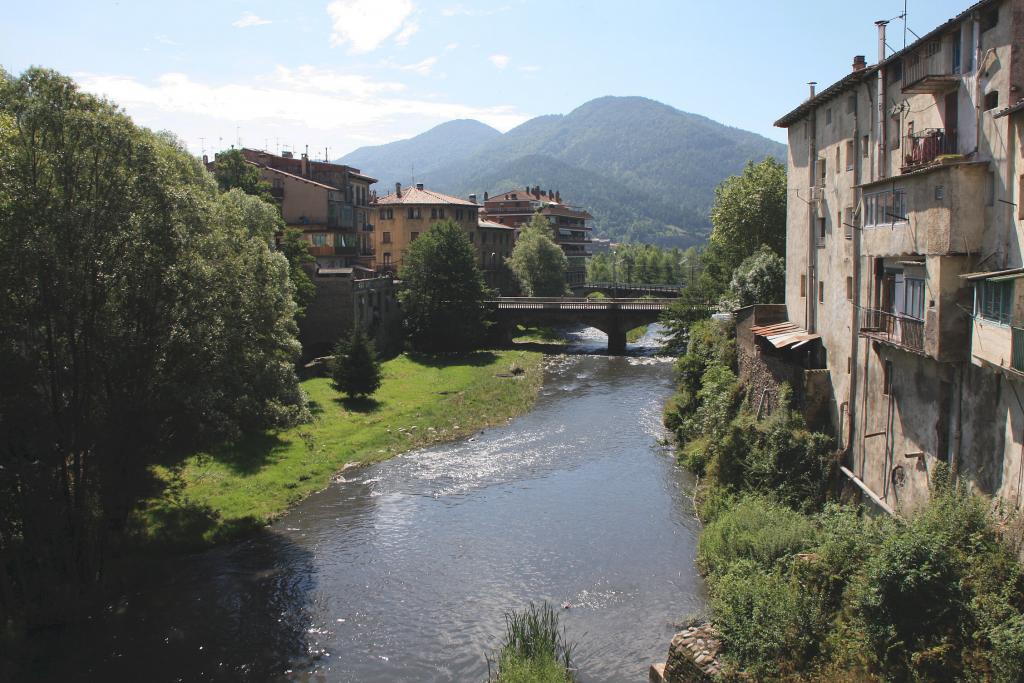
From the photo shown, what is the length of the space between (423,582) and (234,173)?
43542mm

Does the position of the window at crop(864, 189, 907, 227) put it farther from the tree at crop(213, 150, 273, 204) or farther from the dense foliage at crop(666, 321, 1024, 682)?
the tree at crop(213, 150, 273, 204)

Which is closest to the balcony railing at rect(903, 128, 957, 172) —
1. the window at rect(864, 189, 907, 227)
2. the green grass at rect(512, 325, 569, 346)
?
the window at rect(864, 189, 907, 227)

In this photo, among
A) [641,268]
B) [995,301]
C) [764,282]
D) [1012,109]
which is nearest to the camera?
[995,301]

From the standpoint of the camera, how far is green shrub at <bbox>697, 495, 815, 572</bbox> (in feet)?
74.3

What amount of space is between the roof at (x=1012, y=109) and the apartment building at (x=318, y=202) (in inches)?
2379

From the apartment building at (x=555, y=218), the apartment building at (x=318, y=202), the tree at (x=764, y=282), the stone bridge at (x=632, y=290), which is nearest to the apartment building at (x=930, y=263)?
the tree at (x=764, y=282)

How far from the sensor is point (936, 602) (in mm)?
15562

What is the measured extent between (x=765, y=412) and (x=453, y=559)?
14279mm

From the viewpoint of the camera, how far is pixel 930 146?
70.0 ft

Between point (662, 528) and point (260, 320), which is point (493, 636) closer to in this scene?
point (662, 528)

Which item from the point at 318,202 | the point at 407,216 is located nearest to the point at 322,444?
the point at 318,202

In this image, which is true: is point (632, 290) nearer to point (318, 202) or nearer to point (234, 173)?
point (318, 202)

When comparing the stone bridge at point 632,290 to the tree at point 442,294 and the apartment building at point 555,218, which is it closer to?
the apartment building at point 555,218

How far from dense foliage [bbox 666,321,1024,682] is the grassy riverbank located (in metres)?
16.9
